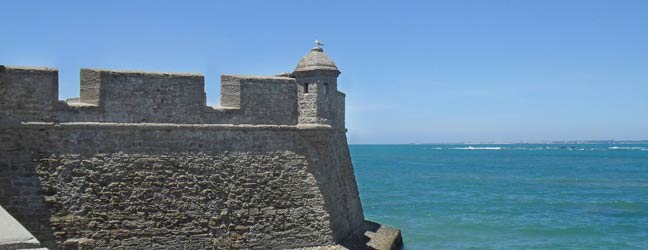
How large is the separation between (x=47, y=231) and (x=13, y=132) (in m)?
1.83

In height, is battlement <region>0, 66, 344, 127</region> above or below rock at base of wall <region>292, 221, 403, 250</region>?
above

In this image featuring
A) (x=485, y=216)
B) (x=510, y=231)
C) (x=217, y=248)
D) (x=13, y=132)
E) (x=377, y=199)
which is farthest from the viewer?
(x=377, y=199)

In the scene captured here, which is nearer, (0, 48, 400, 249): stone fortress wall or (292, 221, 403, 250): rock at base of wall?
(0, 48, 400, 249): stone fortress wall

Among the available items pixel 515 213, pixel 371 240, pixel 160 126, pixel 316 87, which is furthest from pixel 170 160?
pixel 515 213

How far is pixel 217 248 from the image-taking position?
12523 mm

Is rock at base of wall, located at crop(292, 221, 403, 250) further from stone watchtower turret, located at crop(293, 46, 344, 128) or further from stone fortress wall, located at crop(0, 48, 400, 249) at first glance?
stone watchtower turret, located at crop(293, 46, 344, 128)

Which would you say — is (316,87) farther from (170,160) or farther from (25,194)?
(25,194)

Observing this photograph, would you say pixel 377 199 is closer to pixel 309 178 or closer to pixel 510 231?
pixel 510 231

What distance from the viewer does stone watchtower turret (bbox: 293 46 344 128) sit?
13750 millimetres

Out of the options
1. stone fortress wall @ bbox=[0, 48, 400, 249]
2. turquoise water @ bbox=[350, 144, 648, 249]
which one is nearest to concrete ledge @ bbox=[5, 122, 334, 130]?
stone fortress wall @ bbox=[0, 48, 400, 249]

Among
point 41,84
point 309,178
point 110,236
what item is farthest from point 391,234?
point 41,84

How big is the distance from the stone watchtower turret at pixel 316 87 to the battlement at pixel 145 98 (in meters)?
0.18

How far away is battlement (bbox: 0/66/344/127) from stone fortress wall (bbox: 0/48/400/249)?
20 millimetres

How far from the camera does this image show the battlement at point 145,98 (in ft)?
36.4
